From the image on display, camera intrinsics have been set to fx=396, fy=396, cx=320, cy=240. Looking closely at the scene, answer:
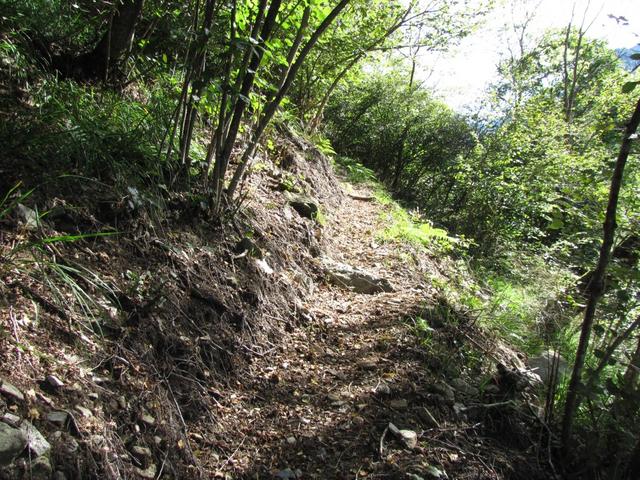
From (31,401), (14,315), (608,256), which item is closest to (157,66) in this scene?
(14,315)

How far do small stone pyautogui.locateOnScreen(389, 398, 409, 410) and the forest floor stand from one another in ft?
0.04

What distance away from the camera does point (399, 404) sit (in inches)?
108

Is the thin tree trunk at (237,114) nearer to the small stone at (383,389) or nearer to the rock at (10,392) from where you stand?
the small stone at (383,389)

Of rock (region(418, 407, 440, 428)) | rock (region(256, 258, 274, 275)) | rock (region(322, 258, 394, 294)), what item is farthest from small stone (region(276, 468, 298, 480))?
rock (region(322, 258, 394, 294))

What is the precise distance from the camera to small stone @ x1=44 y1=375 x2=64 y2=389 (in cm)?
168

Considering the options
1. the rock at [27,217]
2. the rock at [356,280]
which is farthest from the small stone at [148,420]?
the rock at [356,280]

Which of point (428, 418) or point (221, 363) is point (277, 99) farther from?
point (428, 418)

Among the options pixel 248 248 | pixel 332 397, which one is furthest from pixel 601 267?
pixel 248 248

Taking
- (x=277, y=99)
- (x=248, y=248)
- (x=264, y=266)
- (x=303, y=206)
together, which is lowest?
(x=264, y=266)

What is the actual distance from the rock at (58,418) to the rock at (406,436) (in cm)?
179

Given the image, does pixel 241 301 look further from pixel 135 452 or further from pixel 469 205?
pixel 469 205

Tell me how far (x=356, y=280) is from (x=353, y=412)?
6.55 feet

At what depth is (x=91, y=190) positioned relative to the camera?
2.56m

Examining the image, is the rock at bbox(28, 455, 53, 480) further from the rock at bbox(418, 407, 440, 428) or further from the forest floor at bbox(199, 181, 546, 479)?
the rock at bbox(418, 407, 440, 428)
